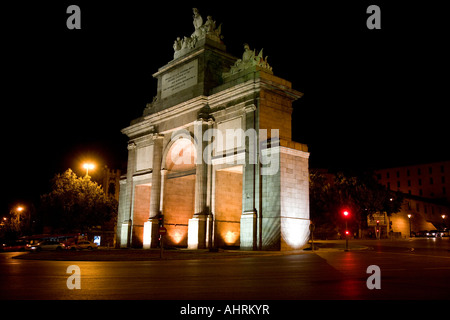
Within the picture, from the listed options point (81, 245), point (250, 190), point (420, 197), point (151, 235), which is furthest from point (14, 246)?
point (420, 197)

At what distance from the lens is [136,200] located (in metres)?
43.0

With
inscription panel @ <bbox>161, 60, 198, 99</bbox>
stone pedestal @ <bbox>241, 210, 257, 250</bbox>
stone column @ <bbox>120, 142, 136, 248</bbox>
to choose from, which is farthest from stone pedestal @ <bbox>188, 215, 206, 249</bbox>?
inscription panel @ <bbox>161, 60, 198, 99</bbox>

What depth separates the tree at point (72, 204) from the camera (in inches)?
2042

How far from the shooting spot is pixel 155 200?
3888 cm

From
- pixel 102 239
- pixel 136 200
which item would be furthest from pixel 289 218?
pixel 102 239

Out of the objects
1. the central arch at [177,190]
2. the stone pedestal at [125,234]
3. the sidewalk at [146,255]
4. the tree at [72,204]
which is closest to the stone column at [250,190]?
the sidewalk at [146,255]

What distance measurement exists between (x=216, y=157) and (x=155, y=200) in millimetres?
8728

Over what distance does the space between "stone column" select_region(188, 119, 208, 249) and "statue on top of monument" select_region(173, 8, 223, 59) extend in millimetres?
8208

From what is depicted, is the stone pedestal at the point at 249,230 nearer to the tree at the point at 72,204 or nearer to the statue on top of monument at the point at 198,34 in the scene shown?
the statue on top of monument at the point at 198,34

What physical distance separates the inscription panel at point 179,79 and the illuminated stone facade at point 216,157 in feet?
0.31

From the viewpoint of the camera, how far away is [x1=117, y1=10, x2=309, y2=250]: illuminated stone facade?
97.3 ft

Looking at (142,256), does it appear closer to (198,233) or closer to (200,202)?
(198,233)
